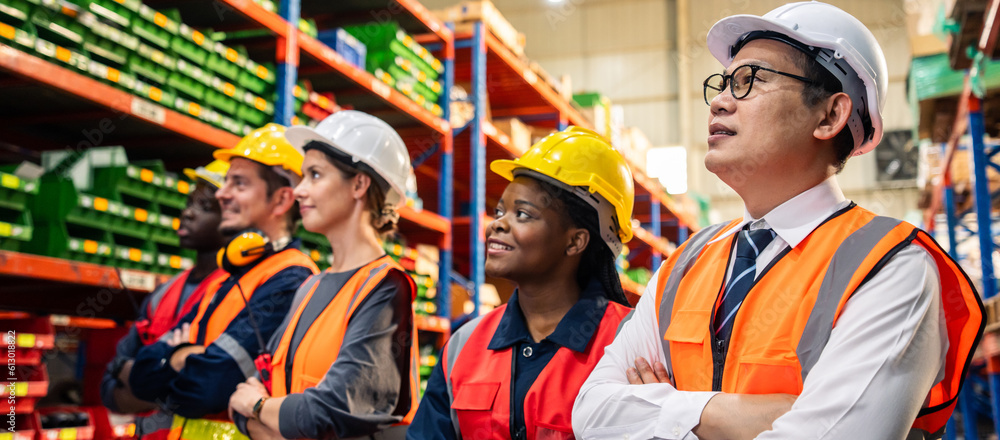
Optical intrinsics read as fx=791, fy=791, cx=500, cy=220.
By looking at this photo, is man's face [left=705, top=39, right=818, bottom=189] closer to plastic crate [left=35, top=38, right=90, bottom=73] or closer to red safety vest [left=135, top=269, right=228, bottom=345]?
red safety vest [left=135, top=269, right=228, bottom=345]

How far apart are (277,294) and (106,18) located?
1.63 metres

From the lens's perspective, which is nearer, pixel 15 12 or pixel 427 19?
pixel 15 12

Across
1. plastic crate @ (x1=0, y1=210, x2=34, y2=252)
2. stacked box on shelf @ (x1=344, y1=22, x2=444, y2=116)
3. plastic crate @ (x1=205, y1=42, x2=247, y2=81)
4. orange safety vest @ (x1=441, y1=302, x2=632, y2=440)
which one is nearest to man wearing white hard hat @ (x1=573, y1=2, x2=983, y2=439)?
orange safety vest @ (x1=441, y1=302, x2=632, y2=440)

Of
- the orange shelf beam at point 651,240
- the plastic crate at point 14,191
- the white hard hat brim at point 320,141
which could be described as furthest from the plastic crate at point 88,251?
the orange shelf beam at point 651,240

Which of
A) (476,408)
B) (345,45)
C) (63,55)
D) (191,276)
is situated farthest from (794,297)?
(345,45)

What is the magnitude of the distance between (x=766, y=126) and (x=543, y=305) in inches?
34.2

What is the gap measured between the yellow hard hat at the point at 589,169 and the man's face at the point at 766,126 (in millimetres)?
710

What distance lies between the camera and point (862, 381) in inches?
48.2

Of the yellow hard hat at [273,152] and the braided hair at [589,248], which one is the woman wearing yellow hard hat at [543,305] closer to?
the braided hair at [589,248]

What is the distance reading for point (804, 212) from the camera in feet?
4.90

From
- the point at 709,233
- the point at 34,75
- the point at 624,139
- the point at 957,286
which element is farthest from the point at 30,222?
the point at 624,139

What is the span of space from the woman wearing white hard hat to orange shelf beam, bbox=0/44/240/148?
950 millimetres

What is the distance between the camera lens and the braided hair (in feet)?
7.40

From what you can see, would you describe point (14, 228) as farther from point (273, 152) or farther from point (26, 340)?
point (273, 152)
